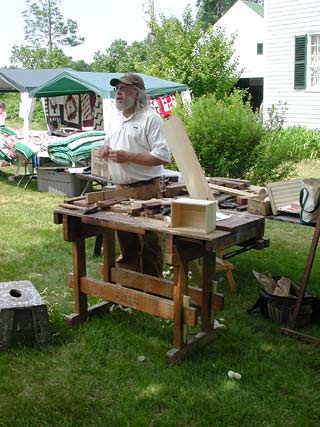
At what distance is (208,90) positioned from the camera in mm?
15859

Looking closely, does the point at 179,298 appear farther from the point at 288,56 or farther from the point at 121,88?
the point at 288,56

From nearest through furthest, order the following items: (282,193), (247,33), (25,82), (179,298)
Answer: (179,298) → (282,193) → (25,82) → (247,33)

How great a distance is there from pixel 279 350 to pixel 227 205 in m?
1.14

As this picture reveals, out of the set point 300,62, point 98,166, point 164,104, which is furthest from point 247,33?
point 98,166

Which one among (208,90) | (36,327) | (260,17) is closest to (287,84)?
(208,90)

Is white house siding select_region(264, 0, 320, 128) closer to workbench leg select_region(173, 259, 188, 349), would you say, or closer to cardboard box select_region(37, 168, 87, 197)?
cardboard box select_region(37, 168, 87, 197)

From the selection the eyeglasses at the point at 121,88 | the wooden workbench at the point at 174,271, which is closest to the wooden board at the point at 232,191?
the wooden workbench at the point at 174,271

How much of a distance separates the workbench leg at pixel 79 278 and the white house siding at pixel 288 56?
36.6 ft

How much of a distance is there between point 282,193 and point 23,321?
2.15 m

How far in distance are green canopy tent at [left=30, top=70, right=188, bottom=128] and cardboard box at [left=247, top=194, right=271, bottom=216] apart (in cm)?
733

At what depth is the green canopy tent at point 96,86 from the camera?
11.0 m

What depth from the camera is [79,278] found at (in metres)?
4.28

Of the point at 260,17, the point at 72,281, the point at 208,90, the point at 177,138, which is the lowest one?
the point at 72,281

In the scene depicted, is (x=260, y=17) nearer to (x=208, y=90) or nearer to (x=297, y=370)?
(x=208, y=90)
